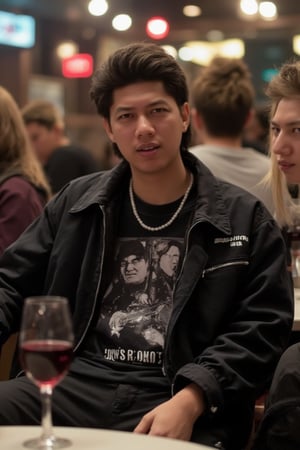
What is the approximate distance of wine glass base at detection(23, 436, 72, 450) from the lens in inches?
58.3

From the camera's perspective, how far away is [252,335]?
2.20m

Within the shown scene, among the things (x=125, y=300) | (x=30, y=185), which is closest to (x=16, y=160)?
(x=30, y=185)

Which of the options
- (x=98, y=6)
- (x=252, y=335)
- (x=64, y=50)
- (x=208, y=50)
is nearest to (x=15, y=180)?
(x=252, y=335)

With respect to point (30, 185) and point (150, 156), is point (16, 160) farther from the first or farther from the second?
point (150, 156)

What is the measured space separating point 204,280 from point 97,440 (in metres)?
0.85

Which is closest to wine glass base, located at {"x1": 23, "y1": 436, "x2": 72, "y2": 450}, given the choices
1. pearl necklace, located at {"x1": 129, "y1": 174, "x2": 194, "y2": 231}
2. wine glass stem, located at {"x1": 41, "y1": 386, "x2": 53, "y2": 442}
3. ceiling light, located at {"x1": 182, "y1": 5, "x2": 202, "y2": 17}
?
wine glass stem, located at {"x1": 41, "y1": 386, "x2": 53, "y2": 442}

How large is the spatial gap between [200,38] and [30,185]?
28.6ft

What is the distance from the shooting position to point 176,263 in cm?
239

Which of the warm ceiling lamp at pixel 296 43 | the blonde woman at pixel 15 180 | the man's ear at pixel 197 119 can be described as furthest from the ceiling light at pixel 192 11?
the blonde woman at pixel 15 180

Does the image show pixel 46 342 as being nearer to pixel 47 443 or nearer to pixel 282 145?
pixel 47 443

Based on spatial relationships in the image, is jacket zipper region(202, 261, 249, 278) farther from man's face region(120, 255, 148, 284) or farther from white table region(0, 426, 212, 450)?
white table region(0, 426, 212, 450)

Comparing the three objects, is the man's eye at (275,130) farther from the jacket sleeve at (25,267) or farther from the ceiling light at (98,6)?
the ceiling light at (98,6)

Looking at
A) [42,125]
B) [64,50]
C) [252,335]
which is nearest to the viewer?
[252,335]

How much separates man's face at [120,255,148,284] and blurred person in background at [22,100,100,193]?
3787 millimetres
